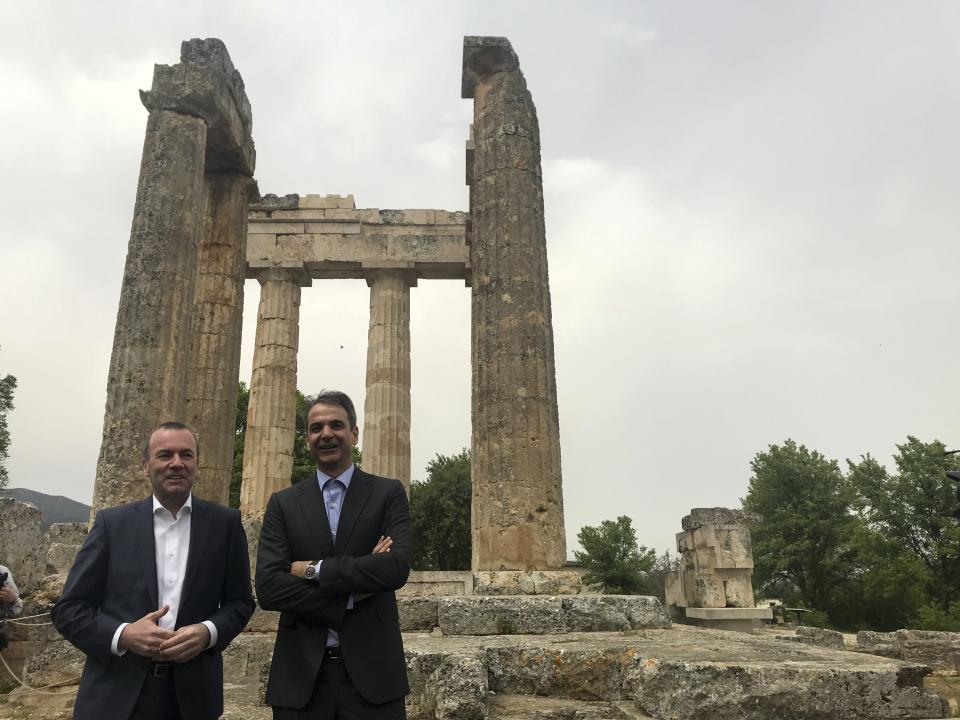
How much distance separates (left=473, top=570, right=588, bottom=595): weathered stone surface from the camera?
25.7 feet

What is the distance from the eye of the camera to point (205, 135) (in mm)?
11289

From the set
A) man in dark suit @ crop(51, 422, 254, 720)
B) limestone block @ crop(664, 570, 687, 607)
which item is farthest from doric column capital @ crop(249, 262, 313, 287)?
man in dark suit @ crop(51, 422, 254, 720)

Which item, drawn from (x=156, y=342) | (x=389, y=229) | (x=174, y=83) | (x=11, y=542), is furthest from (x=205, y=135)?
(x=389, y=229)

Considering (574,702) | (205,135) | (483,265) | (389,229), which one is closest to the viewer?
(574,702)

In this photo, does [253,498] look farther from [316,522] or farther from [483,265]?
[316,522]

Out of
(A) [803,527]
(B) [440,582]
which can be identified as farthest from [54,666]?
(A) [803,527]

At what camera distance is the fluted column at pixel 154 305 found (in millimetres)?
9258

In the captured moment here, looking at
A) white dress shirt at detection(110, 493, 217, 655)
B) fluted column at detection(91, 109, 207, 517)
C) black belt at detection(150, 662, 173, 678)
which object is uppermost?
fluted column at detection(91, 109, 207, 517)

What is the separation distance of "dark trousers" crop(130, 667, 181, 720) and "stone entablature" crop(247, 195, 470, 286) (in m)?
17.2

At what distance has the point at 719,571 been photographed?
739 inches

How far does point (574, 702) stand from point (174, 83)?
10.9m

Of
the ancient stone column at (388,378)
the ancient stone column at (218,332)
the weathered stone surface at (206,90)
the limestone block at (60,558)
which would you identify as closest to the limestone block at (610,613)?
the limestone block at (60,558)

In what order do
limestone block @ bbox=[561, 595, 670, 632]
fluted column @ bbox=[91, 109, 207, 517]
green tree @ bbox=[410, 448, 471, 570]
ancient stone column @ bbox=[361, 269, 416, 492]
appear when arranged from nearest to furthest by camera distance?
limestone block @ bbox=[561, 595, 670, 632]
fluted column @ bbox=[91, 109, 207, 517]
ancient stone column @ bbox=[361, 269, 416, 492]
green tree @ bbox=[410, 448, 471, 570]

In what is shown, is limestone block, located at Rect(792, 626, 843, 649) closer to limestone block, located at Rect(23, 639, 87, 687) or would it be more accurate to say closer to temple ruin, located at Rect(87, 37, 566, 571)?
temple ruin, located at Rect(87, 37, 566, 571)
